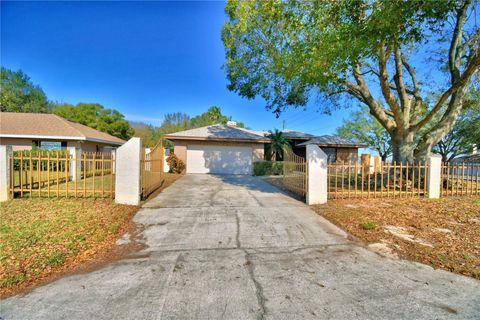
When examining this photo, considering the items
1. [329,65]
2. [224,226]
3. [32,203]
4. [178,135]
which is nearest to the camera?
[224,226]

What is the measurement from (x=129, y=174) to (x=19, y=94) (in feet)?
122

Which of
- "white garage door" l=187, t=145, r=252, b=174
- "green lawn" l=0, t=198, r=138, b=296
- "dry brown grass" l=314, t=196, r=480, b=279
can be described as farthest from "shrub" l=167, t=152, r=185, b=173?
"dry brown grass" l=314, t=196, r=480, b=279

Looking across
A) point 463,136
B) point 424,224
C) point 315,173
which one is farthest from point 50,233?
point 463,136

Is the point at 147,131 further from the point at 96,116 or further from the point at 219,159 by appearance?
the point at 219,159

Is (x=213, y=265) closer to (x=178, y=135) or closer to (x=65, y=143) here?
(x=178, y=135)

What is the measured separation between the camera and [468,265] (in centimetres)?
338

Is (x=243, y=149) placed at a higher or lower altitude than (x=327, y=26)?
lower

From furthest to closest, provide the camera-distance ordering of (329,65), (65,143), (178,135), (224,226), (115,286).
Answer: (178,135) < (65,143) < (329,65) < (224,226) < (115,286)

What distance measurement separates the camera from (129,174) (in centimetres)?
658

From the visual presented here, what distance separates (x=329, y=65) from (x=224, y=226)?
567 cm

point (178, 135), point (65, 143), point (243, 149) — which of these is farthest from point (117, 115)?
point (243, 149)

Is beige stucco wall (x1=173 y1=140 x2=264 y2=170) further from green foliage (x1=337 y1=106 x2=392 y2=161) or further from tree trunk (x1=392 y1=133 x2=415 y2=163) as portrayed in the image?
green foliage (x1=337 y1=106 x2=392 y2=161)

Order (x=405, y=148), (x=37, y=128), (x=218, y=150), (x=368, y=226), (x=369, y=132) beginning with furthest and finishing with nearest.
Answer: (x=369, y=132) → (x=218, y=150) → (x=37, y=128) → (x=405, y=148) → (x=368, y=226)

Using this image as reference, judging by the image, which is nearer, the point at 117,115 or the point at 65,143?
the point at 65,143
